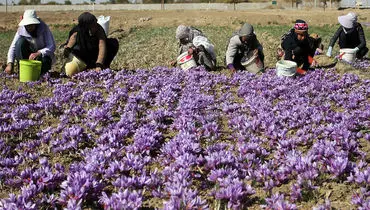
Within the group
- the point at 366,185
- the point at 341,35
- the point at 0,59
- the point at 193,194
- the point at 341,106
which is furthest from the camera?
the point at 0,59

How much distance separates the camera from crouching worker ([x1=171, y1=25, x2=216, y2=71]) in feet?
34.2

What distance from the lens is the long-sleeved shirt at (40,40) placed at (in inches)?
380

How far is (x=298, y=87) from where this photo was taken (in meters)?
8.44

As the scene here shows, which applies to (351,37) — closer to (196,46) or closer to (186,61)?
(196,46)

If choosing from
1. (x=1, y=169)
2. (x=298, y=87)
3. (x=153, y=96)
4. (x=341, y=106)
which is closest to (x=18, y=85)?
(x=153, y=96)

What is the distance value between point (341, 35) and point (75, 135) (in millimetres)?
9277

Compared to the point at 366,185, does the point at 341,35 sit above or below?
above

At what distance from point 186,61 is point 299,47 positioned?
2872mm

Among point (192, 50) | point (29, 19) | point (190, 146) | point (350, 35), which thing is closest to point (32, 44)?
point (29, 19)

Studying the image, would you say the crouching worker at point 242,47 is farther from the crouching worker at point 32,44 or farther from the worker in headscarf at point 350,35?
the crouching worker at point 32,44

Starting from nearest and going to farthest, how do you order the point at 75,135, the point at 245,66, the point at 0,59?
the point at 75,135 < the point at 245,66 < the point at 0,59

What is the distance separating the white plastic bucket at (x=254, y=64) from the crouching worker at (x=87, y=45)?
137 inches

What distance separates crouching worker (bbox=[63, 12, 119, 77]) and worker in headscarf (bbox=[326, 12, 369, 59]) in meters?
6.45

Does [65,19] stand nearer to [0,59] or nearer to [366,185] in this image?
[0,59]
